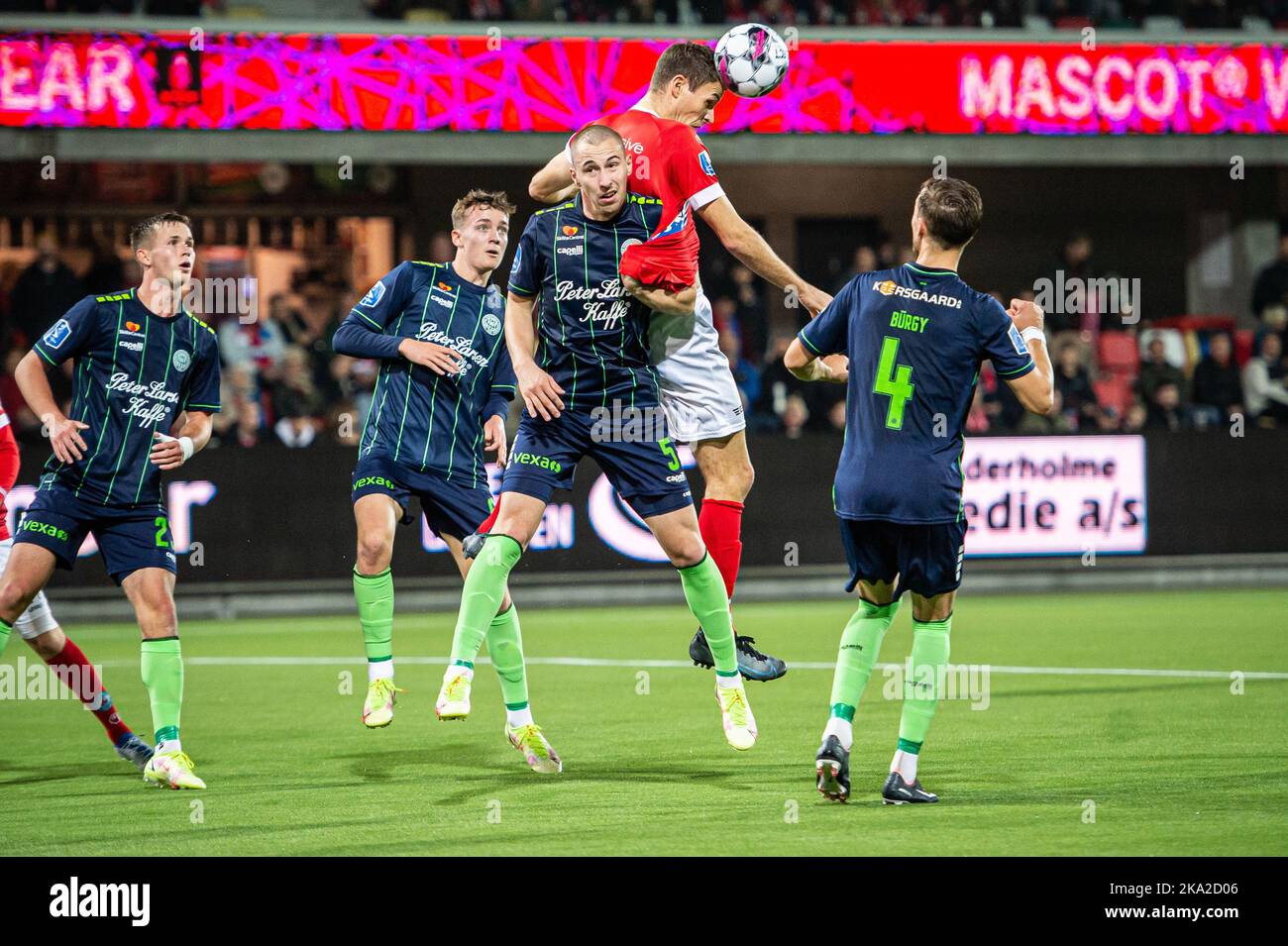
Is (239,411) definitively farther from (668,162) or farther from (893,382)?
(893,382)

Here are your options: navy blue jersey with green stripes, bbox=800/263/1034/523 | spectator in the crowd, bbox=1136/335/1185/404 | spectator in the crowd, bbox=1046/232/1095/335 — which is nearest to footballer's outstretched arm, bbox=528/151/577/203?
Answer: navy blue jersey with green stripes, bbox=800/263/1034/523

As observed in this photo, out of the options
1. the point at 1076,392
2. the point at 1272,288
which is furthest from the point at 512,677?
the point at 1272,288

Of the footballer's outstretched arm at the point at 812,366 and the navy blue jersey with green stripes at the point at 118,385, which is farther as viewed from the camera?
the navy blue jersey with green stripes at the point at 118,385

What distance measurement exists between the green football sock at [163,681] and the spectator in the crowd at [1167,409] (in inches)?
494

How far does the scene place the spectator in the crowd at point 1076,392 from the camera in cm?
1723

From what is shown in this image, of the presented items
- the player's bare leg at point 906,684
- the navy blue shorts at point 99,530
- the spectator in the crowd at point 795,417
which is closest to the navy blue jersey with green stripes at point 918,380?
the player's bare leg at point 906,684

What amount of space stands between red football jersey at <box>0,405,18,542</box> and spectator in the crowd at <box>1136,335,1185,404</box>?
12.8 metres

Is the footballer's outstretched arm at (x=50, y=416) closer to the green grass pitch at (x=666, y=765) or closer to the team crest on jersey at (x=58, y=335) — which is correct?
the team crest on jersey at (x=58, y=335)

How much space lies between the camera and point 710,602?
7.29m

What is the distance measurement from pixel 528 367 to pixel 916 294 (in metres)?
1.66
